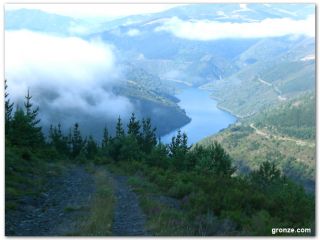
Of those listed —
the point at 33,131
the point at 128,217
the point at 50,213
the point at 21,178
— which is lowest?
the point at 128,217

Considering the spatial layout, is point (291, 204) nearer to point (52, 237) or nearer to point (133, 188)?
point (133, 188)

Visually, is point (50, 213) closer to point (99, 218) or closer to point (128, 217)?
point (99, 218)

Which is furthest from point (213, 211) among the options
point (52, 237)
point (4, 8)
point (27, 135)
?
point (27, 135)

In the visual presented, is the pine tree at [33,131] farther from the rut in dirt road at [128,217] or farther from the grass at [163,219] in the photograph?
the grass at [163,219]

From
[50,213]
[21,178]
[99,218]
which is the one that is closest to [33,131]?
[21,178]

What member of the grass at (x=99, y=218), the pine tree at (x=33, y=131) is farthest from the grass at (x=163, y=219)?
the pine tree at (x=33, y=131)

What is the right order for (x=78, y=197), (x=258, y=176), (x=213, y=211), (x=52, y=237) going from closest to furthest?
1. (x=52, y=237)
2. (x=213, y=211)
3. (x=78, y=197)
4. (x=258, y=176)
